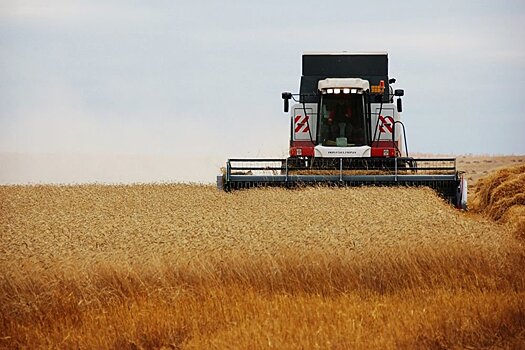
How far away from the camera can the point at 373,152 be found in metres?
20.8

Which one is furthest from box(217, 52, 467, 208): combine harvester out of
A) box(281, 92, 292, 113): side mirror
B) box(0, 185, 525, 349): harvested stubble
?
box(0, 185, 525, 349): harvested stubble

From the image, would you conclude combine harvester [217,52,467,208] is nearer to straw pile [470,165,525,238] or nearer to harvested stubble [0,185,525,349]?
straw pile [470,165,525,238]

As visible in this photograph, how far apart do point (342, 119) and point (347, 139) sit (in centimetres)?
51

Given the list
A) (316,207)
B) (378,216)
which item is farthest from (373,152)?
(378,216)

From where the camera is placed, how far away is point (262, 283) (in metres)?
11.4

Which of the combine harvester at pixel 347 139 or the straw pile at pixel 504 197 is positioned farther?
the combine harvester at pixel 347 139

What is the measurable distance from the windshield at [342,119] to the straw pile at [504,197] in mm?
2901

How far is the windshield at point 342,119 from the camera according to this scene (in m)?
21.2

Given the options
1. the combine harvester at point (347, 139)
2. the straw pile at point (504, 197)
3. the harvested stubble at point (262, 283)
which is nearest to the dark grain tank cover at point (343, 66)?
the combine harvester at point (347, 139)

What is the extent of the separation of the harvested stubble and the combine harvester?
516 cm

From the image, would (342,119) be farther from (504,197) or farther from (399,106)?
(504,197)

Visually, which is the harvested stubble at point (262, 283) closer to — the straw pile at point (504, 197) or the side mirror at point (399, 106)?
the straw pile at point (504, 197)

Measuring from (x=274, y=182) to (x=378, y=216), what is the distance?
18.1ft

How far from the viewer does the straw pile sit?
18.2 metres
